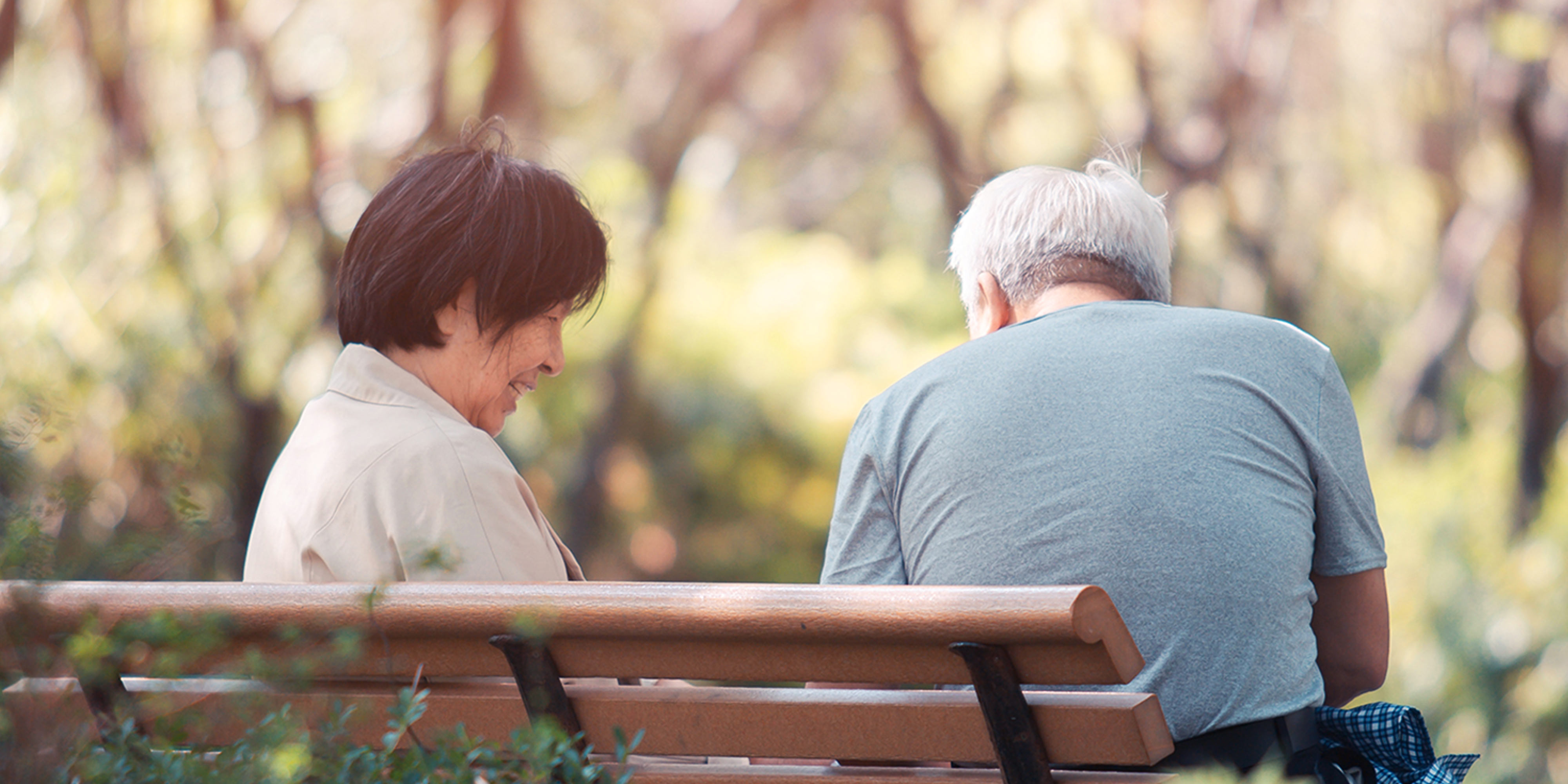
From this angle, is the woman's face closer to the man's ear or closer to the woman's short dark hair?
the woman's short dark hair

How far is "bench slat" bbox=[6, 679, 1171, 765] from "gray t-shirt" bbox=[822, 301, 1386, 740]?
38 centimetres

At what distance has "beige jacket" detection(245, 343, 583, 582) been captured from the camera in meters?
1.86

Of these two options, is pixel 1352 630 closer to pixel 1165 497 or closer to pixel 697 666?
pixel 1165 497

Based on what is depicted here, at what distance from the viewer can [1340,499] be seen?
1.96 m

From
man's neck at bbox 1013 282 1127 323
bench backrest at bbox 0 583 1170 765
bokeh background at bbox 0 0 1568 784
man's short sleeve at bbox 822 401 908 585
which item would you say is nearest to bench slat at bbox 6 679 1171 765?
bench backrest at bbox 0 583 1170 765

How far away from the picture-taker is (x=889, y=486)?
6.69ft

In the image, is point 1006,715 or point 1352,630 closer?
point 1006,715

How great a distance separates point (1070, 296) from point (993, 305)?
0.16m

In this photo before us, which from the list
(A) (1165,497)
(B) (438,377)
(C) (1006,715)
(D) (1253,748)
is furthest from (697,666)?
(B) (438,377)

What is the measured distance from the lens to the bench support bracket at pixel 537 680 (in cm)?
145

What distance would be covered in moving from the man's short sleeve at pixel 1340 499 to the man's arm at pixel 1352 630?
0.02 metres

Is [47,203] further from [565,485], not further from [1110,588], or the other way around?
[1110,588]

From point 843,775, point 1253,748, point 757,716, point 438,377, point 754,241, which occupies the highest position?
point 438,377

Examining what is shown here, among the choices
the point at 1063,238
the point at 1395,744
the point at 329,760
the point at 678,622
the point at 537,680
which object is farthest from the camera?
the point at 1063,238
